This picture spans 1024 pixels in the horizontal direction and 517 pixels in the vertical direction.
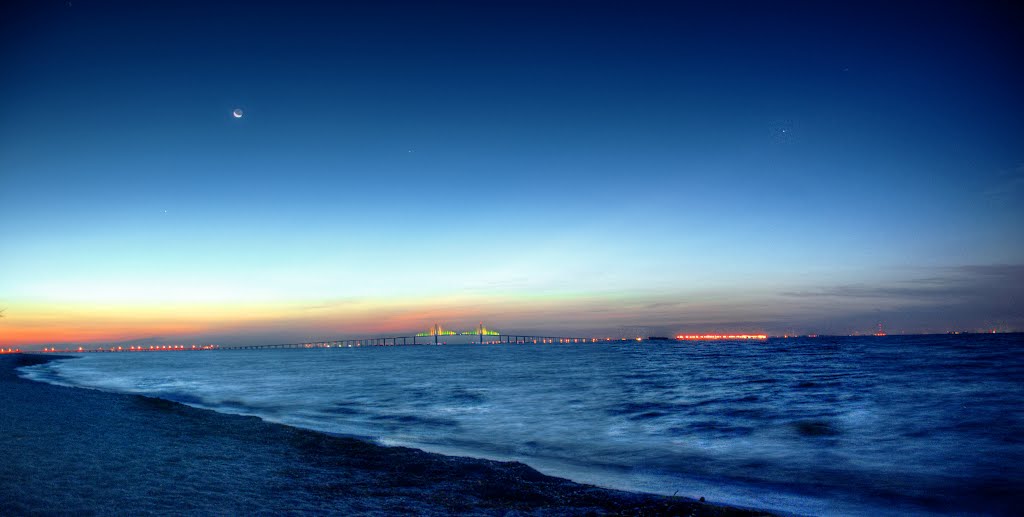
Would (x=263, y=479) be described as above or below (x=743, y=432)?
above

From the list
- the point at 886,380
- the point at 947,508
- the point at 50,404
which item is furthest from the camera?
the point at 886,380

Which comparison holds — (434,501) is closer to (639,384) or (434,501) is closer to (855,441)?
(855,441)

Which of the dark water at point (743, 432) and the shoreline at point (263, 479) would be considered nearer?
the shoreline at point (263, 479)

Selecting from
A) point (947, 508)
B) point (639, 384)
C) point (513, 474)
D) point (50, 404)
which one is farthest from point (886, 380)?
point (50, 404)

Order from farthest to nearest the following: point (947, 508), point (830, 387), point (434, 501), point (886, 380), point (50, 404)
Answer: point (886, 380), point (830, 387), point (50, 404), point (947, 508), point (434, 501)

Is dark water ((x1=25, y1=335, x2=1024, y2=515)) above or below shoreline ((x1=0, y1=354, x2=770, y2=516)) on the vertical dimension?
below

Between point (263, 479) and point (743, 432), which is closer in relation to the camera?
point (263, 479)

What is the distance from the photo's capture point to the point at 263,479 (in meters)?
7.54

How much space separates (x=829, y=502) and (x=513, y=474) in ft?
15.6

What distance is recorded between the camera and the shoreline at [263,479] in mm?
6277

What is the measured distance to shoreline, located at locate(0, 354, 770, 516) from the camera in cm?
628

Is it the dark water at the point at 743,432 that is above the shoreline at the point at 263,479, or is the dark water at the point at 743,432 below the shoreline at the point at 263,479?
below

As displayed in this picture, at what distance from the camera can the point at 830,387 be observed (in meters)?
26.2

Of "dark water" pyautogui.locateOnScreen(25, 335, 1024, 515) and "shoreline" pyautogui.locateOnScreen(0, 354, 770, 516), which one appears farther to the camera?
"dark water" pyautogui.locateOnScreen(25, 335, 1024, 515)
